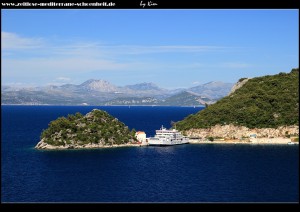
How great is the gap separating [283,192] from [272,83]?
116623 millimetres

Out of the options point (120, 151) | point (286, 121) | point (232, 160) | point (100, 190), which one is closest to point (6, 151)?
point (120, 151)

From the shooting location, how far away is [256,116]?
163250 millimetres

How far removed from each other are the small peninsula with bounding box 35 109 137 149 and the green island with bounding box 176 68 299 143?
35.3 m

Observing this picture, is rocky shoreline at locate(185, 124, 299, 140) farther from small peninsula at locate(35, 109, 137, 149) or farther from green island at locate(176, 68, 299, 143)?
small peninsula at locate(35, 109, 137, 149)

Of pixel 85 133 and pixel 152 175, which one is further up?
pixel 85 133

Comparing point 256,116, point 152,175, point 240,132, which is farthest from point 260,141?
point 152,175

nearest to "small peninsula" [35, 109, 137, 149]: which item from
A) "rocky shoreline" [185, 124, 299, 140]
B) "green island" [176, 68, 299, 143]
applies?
"rocky shoreline" [185, 124, 299, 140]

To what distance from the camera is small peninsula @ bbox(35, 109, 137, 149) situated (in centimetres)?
13525

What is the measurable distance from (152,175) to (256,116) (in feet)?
286

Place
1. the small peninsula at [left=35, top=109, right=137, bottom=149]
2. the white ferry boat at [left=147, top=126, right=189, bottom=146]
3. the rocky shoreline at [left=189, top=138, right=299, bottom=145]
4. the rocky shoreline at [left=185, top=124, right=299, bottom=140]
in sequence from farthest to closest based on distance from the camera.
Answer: the rocky shoreline at [left=185, top=124, right=299, bottom=140]
the white ferry boat at [left=147, top=126, right=189, bottom=146]
the rocky shoreline at [left=189, top=138, right=299, bottom=145]
the small peninsula at [left=35, top=109, right=137, bottom=149]

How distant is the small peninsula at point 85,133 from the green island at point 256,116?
35.3 metres

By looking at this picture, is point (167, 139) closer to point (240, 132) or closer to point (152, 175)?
point (240, 132)
